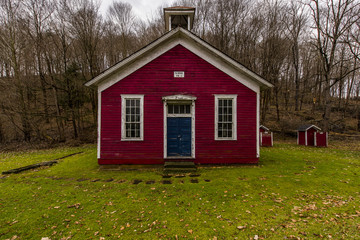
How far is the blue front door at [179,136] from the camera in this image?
29.6ft

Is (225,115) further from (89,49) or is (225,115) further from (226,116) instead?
(89,49)

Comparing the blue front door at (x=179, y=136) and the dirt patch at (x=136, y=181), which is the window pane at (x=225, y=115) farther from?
the dirt patch at (x=136, y=181)

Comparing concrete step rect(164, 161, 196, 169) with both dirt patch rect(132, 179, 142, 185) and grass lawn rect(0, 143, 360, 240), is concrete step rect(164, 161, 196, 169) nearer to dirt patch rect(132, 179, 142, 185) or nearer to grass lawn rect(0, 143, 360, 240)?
grass lawn rect(0, 143, 360, 240)

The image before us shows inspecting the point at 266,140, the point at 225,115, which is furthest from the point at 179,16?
the point at 266,140

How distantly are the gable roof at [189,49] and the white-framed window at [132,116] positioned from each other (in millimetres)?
1184

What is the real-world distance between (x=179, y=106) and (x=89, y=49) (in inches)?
610

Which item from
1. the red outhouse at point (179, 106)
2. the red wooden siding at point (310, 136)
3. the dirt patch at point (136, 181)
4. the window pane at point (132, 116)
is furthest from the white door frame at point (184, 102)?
the red wooden siding at point (310, 136)

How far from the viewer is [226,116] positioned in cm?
925

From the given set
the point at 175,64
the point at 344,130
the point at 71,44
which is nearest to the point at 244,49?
the point at 344,130

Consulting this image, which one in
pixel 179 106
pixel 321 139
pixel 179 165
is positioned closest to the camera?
pixel 179 165

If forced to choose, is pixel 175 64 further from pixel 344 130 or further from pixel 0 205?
pixel 344 130

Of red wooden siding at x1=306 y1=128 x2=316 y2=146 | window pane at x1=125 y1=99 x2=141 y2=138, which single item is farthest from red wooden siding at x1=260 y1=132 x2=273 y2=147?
window pane at x1=125 y1=99 x2=141 y2=138

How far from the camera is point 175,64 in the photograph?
902 centimetres

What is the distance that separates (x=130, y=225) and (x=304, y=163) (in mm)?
9627
